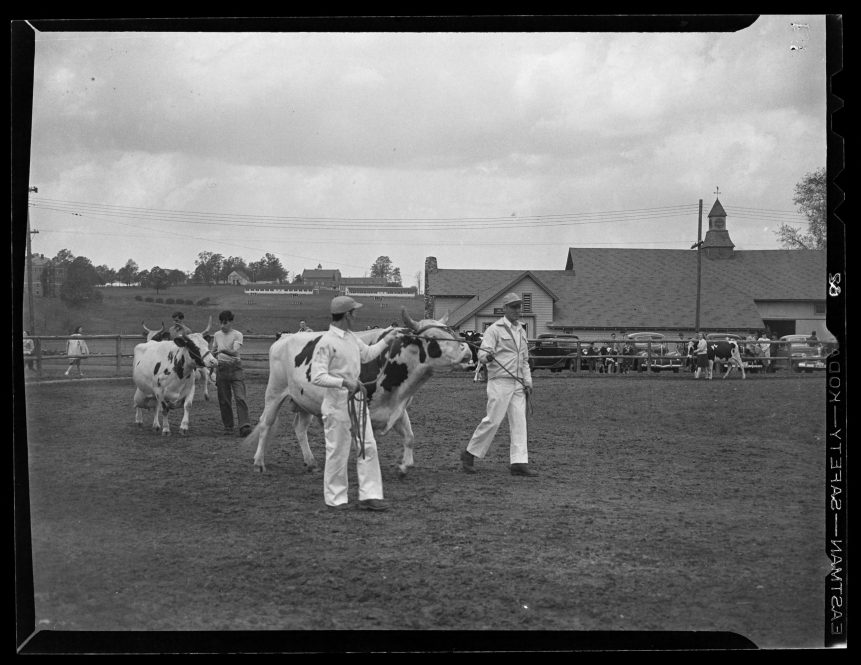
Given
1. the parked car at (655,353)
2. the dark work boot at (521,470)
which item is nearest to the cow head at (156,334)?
the dark work boot at (521,470)

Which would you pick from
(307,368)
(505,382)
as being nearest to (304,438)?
(307,368)

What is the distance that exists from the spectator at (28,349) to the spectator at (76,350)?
3.83ft

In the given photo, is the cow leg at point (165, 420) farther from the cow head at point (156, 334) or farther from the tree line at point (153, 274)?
the tree line at point (153, 274)

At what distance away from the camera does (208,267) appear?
8.05 metres

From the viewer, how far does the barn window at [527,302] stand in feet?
34.3

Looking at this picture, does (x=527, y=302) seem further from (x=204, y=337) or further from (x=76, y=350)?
(x=76, y=350)

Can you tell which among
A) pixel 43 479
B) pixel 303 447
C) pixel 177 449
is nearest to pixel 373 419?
pixel 303 447

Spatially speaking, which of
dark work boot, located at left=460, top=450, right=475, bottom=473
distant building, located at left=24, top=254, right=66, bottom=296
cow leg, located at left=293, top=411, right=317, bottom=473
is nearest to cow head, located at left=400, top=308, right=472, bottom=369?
dark work boot, located at left=460, top=450, right=475, bottom=473

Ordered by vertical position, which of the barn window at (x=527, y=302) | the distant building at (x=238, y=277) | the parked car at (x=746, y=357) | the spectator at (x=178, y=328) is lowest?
the parked car at (x=746, y=357)

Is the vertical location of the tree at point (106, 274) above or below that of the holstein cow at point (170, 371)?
above

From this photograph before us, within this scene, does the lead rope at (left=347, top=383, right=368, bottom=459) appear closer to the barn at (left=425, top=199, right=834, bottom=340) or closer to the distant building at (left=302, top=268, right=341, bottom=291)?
the distant building at (left=302, top=268, right=341, bottom=291)

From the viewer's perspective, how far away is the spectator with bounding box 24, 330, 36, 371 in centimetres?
620

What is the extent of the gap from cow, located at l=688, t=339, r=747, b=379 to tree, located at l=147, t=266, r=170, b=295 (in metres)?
9.16
